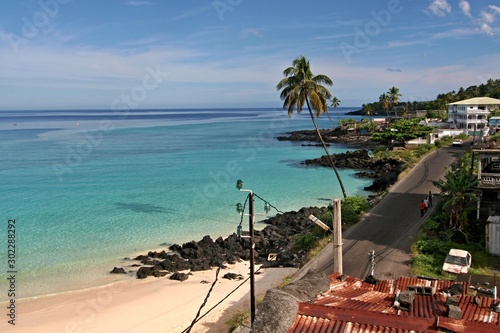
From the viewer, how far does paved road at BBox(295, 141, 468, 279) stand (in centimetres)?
1677

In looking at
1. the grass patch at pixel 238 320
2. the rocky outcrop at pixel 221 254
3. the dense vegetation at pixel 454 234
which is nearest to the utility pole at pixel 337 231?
the grass patch at pixel 238 320

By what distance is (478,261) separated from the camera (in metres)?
16.4

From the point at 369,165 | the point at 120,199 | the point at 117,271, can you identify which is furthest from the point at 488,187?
the point at 369,165

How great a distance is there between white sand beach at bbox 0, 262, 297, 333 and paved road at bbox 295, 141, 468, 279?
260cm

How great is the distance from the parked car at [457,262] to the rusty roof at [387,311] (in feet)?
14.5

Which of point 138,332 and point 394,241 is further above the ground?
point 394,241

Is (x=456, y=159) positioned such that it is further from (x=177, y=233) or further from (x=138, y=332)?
(x=138, y=332)

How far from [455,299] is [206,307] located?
9.34 metres

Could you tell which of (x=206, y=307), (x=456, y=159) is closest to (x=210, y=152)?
(x=456, y=159)

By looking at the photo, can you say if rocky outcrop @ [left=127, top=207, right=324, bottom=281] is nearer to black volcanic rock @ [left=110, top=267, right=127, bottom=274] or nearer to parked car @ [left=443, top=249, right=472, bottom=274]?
black volcanic rock @ [left=110, top=267, right=127, bottom=274]

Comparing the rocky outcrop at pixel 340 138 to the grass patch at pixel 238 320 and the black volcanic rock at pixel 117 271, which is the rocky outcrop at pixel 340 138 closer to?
the black volcanic rock at pixel 117 271

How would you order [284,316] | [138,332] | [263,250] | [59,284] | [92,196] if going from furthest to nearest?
[92,196] → [263,250] → [59,284] → [138,332] → [284,316]

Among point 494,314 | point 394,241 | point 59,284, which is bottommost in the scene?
point 59,284

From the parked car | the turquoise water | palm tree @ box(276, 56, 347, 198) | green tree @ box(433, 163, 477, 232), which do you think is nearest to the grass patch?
the parked car
